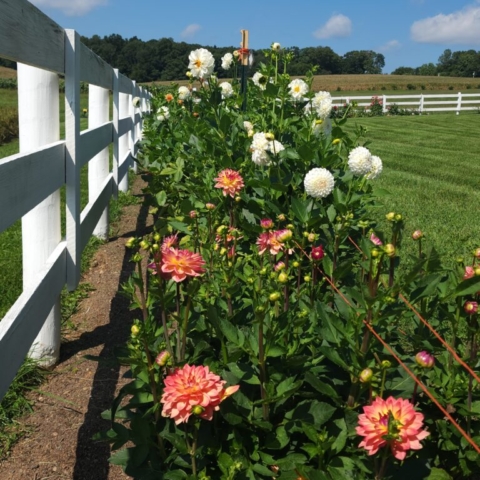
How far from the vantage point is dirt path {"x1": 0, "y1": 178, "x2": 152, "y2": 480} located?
198 centimetres

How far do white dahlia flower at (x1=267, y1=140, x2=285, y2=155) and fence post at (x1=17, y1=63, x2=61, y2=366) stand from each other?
94 centimetres

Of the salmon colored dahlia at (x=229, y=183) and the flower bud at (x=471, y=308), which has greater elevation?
the salmon colored dahlia at (x=229, y=183)

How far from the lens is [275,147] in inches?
97.8

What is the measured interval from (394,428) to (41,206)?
197 centimetres

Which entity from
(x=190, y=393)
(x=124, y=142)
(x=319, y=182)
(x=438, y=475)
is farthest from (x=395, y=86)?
(x=190, y=393)

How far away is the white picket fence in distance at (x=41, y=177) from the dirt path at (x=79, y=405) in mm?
192

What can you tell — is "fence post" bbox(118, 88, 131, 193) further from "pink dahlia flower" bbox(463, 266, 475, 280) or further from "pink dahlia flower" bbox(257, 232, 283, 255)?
"pink dahlia flower" bbox(463, 266, 475, 280)

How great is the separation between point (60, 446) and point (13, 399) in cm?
38

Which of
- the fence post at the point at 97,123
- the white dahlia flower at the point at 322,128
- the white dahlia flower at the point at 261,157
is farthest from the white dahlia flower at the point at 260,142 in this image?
the fence post at the point at 97,123

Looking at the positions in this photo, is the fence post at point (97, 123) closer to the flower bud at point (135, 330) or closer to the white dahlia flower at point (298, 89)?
the white dahlia flower at point (298, 89)

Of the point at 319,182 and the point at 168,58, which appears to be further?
the point at 168,58

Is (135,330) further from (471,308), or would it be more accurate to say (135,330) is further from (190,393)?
(471,308)

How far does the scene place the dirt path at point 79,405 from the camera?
198 centimetres

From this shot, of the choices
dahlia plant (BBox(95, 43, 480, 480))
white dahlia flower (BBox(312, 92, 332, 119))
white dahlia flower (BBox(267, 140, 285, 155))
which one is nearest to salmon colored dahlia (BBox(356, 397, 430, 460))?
dahlia plant (BBox(95, 43, 480, 480))
